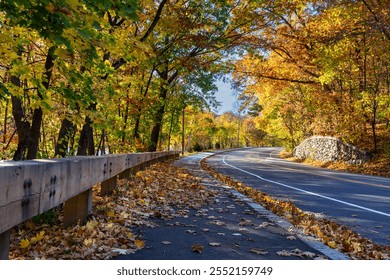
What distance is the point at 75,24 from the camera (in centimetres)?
360

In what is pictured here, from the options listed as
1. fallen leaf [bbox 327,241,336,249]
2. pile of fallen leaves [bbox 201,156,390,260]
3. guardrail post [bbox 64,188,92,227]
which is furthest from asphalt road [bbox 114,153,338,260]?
guardrail post [bbox 64,188,92,227]

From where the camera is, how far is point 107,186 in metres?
6.66

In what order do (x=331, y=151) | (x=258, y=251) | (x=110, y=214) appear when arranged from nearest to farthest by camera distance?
1. (x=258, y=251)
2. (x=110, y=214)
3. (x=331, y=151)

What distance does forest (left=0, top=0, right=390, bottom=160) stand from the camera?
4.89 meters

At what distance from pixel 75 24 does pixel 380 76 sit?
2309 centimetres

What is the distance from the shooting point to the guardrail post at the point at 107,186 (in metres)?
6.55

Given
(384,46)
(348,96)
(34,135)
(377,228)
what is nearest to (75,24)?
(34,135)

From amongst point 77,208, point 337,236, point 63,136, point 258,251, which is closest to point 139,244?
point 77,208

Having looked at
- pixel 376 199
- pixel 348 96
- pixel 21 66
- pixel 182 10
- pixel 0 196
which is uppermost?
pixel 182 10

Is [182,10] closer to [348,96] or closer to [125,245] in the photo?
[125,245]

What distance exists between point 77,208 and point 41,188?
1721 millimetres

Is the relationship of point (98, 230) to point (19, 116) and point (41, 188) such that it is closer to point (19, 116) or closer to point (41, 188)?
point (41, 188)

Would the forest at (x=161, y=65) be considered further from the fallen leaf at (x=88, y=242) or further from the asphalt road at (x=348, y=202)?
the asphalt road at (x=348, y=202)

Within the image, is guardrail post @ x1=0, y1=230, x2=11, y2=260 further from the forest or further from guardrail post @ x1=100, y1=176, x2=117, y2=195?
guardrail post @ x1=100, y1=176, x2=117, y2=195
